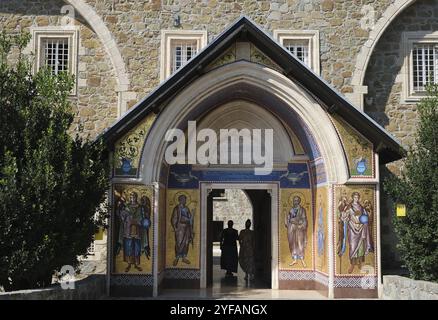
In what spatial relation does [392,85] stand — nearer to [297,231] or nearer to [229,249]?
[297,231]

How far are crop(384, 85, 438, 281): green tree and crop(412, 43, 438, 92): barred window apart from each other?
14.7ft

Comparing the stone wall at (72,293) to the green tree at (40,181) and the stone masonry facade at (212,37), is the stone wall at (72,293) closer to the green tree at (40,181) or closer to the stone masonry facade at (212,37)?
the green tree at (40,181)

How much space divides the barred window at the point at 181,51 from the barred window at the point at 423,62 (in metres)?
5.70

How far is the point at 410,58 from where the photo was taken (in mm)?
14719

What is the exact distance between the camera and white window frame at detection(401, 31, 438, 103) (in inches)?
575

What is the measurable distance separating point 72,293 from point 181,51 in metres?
7.30

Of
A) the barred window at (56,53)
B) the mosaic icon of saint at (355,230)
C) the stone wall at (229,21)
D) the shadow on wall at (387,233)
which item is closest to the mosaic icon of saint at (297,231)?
the mosaic icon of saint at (355,230)

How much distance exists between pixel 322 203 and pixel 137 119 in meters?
4.23

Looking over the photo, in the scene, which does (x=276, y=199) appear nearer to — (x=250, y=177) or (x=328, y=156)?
(x=250, y=177)

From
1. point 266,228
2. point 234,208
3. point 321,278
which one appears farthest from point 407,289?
point 234,208

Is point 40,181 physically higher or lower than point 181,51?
lower

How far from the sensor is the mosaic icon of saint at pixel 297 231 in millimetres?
12992

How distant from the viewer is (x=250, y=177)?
43.8 feet

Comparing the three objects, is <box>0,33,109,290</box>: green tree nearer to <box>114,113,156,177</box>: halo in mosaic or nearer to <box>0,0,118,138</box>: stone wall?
<box>114,113,156,177</box>: halo in mosaic
